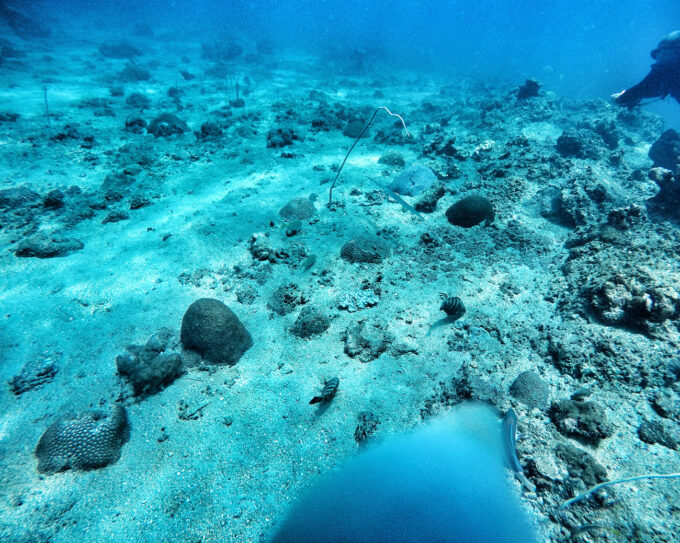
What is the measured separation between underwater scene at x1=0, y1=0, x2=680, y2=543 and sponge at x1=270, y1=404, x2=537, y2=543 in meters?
0.02

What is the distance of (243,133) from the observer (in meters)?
12.9

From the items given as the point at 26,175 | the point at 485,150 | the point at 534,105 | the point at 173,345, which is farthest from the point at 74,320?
the point at 534,105

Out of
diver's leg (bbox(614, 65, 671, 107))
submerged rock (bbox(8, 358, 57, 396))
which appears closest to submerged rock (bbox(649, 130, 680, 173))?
diver's leg (bbox(614, 65, 671, 107))

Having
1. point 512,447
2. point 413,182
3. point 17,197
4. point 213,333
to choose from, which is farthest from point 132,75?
point 512,447

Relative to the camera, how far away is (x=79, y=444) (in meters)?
3.60

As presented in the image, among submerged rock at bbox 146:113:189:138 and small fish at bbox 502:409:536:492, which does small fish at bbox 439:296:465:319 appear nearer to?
small fish at bbox 502:409:536:492

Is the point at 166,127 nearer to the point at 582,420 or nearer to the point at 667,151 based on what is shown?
the point at 582,420

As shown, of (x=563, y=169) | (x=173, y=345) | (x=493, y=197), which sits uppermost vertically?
(x=563, y=169)

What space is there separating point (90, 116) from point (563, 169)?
68.5 ft

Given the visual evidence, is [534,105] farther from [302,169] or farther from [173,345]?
[173,345]

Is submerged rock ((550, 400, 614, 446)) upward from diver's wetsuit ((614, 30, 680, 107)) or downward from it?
downward

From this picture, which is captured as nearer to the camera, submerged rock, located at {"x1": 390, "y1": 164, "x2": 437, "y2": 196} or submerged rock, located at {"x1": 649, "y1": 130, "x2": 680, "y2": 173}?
submerged rock, located at {"x1": 390, "y1": 164, "x2": 437, "y2": 196}

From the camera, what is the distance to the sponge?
3145mm

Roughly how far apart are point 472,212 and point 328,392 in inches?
248
